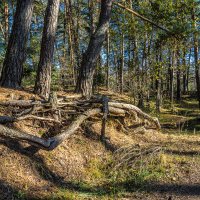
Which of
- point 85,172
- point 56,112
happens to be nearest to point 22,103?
point 56,112

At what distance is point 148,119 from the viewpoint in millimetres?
8570

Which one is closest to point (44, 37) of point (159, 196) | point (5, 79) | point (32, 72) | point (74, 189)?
point (5, 79)

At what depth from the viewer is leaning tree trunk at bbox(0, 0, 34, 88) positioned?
7379 mm

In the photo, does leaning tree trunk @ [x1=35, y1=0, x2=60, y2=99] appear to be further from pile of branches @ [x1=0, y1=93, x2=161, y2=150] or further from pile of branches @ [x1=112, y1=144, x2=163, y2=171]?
pile of branches @ [x1=112, y1=144, x2=163, y2=171]

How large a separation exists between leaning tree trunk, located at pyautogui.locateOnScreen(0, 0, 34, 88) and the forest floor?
0.78m

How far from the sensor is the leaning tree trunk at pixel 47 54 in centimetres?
739

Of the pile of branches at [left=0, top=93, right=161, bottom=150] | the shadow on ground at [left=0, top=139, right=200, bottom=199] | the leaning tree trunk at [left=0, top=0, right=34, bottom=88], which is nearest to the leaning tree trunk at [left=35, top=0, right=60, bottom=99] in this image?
the leaning tree trunk at [left=0, top=0, right=34, bottom=88]

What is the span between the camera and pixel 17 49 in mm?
7406

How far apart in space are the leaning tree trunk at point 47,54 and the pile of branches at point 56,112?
2.57 feet

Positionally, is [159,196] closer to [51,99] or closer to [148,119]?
[51,99]

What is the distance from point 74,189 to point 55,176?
1.55ft

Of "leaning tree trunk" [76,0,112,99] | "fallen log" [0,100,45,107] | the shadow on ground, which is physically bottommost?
the shadow on ground

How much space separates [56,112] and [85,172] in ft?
4.96

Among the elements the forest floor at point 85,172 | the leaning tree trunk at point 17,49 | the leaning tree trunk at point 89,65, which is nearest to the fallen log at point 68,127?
the forest floor at point 85,172
